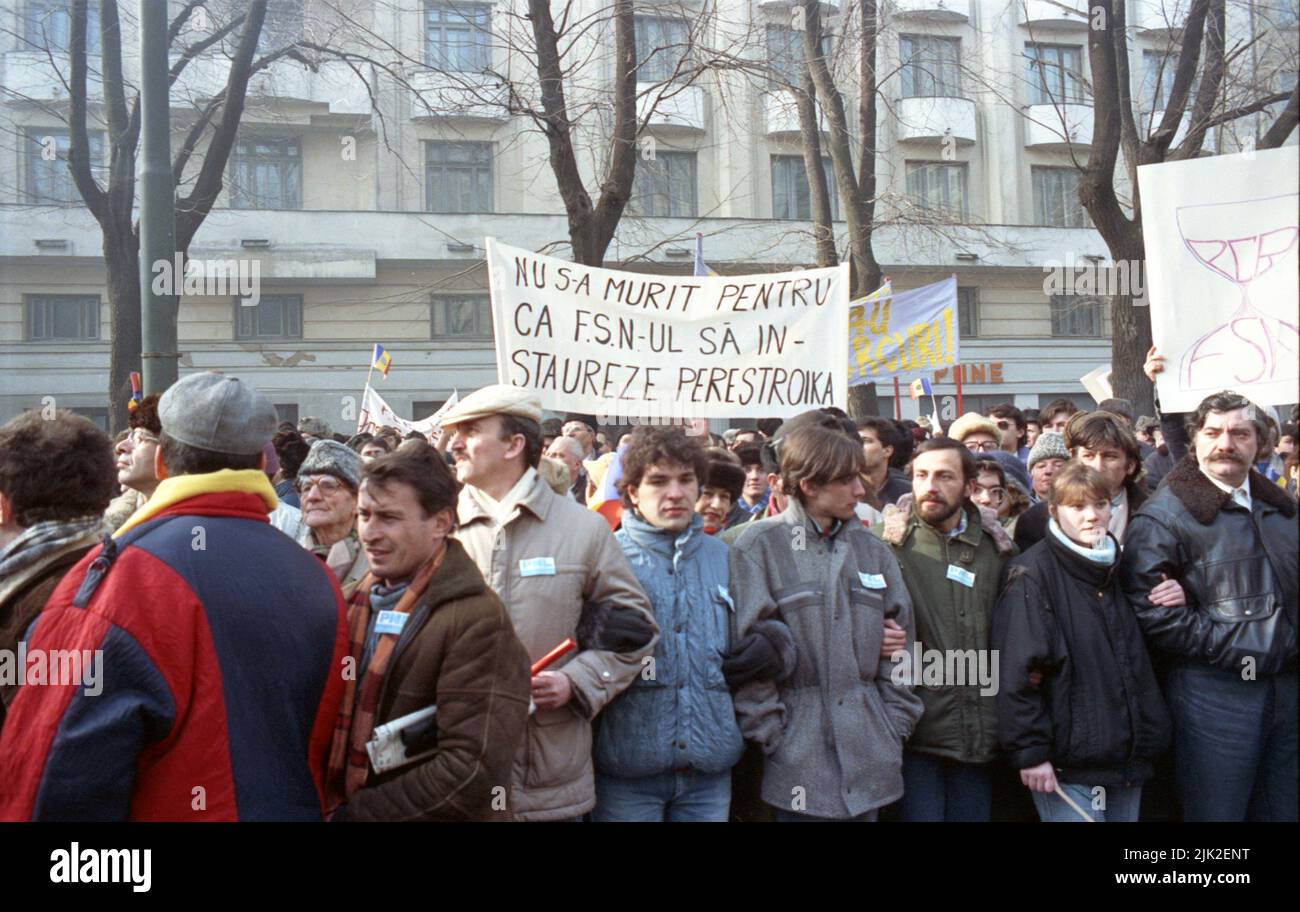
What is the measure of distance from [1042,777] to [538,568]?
1652mm

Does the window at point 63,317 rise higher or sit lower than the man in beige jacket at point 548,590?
higher

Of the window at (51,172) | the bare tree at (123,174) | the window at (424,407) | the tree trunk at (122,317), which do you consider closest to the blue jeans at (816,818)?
the tree trunk at (122,317)

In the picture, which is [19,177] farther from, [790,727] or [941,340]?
[790,727]

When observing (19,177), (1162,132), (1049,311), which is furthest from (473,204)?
(1162,132)

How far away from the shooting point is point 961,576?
3.95 metres

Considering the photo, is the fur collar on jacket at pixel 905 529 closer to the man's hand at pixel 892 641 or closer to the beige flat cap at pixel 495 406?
the man's hand at pixel 892 641

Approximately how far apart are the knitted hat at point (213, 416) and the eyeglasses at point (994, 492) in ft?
10.5

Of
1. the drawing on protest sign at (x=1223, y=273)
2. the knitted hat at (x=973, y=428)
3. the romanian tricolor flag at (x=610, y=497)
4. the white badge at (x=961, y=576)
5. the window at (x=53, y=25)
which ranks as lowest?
the white badge at (x=961, y=576)

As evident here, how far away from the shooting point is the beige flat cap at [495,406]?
11.5 feet

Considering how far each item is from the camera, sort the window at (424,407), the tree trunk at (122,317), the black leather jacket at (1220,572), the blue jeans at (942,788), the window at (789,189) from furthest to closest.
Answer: the window at (789,189) < the window at (424,407) < the tree trunk at (122,317) < the blue jeans at (942,788) < the black leather jacket at (1220,572)

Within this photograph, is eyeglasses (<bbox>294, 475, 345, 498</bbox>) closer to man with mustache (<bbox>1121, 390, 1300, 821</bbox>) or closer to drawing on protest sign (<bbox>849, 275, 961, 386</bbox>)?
man with mustache (<bbox>1121, 390, 1300, 821</bbox>)

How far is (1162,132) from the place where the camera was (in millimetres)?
11688

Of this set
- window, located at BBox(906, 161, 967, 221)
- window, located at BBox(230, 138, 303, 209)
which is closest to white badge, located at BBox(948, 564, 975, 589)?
window, located at BBox(230, 138, 303, 209)
